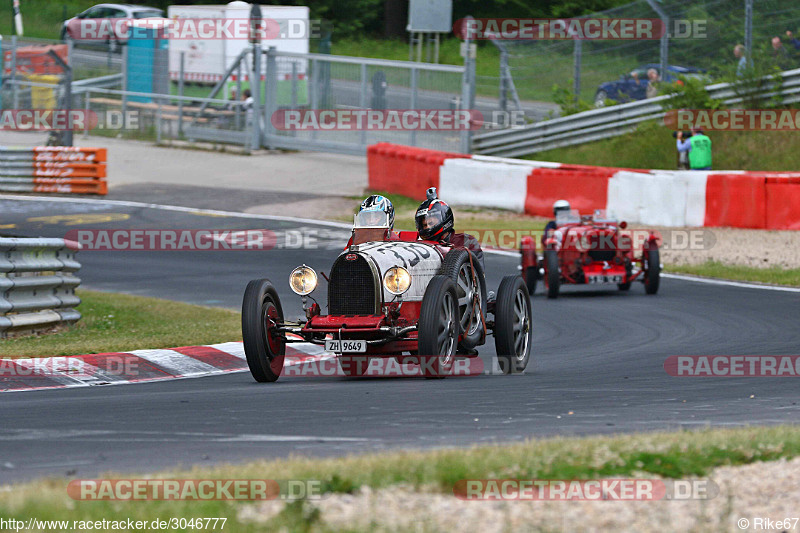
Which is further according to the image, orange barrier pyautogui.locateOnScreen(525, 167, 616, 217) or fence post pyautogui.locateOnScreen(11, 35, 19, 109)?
fence post pyautogui.locateOnScreen(11, 35, 19, 109)

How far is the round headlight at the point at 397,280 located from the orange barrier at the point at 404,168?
14.1m

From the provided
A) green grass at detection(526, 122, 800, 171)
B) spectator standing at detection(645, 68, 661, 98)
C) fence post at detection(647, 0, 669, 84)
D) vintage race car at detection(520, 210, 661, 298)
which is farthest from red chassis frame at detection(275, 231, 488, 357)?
spectator standing at detection(645, 68, 661, 98)

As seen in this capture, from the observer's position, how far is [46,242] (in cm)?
1134

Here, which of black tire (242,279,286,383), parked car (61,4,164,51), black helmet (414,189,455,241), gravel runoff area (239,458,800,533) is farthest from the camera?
parked car (61,4,164,51)

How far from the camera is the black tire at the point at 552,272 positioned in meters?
14.7

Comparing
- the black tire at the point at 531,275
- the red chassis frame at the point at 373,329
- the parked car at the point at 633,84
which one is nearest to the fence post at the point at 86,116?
the parked car at the point at 633,84

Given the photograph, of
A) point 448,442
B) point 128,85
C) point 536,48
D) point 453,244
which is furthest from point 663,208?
point 128,85

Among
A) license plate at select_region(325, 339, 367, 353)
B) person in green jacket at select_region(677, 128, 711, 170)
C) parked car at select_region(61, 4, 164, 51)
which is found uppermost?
parked car at select_region(61, 4, 164, 51)

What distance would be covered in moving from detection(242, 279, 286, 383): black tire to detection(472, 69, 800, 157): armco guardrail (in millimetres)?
16502

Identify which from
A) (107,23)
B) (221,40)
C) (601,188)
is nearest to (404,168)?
(601,188)

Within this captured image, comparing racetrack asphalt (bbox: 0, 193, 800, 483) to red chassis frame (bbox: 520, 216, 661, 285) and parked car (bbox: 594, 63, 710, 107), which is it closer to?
red chassis frame (bbox: 520, 216, 661, 285)

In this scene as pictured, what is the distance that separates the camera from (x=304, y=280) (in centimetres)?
913

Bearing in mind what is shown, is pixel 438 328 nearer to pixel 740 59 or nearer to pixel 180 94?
pixel 740 59

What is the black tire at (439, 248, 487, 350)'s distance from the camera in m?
9.30
